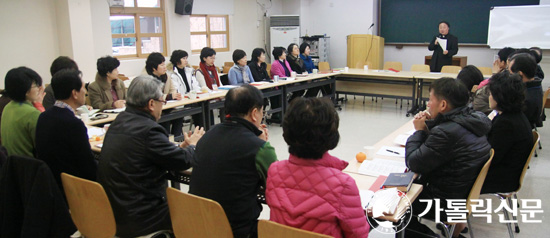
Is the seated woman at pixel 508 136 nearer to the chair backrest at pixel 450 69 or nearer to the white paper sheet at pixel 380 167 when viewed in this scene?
the white paper sheet at pixel 380 167

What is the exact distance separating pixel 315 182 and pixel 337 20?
1003cm

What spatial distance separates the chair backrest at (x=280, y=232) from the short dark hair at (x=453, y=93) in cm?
141

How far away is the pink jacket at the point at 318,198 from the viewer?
165 cm

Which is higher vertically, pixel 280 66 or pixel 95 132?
pixel 280 66

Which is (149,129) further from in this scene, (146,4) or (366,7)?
(366,7)

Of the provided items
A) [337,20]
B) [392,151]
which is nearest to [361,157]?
[392,151]

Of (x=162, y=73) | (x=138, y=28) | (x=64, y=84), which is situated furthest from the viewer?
(x=138, y=28)

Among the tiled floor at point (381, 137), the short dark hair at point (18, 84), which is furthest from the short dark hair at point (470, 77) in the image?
the short dark hair at point (18, 84)

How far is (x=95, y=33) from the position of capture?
7469 millimetres

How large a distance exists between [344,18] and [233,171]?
382 inches

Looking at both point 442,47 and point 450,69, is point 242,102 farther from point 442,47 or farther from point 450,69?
point 442,47

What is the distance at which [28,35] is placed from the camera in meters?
6.68

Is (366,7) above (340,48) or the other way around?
above

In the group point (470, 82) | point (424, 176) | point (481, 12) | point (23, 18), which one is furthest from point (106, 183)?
point (481, 12)
